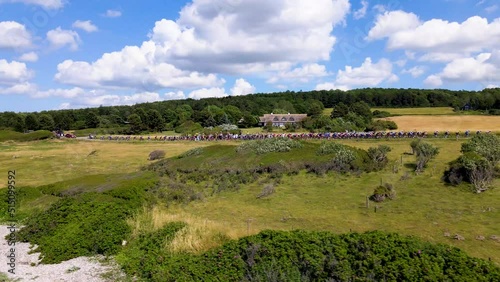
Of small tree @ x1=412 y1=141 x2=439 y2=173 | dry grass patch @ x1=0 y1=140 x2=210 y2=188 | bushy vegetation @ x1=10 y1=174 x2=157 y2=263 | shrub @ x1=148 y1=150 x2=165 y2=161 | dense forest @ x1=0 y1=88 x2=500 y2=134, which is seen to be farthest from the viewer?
dense forest @ x1=0 y1=88 x2=500 y2=134

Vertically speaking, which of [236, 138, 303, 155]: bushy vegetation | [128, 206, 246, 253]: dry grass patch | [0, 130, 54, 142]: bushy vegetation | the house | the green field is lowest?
the green field

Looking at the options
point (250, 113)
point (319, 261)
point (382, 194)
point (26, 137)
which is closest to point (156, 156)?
point (382, 194)

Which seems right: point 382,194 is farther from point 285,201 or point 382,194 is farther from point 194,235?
point 194,235

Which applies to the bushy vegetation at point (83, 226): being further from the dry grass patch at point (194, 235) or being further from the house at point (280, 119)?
the house at point (280, 119)

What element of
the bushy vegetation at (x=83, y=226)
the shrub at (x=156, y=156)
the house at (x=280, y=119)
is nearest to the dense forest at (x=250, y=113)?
the house at (x=280, y=119)

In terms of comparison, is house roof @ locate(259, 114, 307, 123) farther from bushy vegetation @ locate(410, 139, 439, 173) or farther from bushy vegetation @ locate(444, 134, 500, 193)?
bushy vegetation @ locate(444, 134, 500, 193)

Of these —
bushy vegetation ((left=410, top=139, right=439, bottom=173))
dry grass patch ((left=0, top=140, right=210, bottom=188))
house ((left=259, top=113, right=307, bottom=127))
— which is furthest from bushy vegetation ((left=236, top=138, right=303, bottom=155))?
house ((left=259, top=113, right=307, bottom=127))
